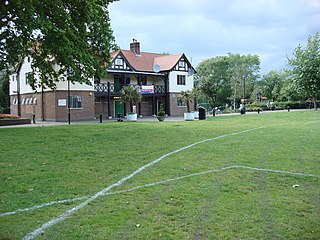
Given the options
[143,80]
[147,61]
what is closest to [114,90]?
[143,80]

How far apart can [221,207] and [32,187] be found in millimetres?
3525

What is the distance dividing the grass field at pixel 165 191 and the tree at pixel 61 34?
5.63 m

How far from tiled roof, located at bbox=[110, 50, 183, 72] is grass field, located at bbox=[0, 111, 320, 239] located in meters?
33.5

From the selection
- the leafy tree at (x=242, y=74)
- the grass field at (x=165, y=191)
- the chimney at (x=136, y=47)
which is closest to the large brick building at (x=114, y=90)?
the chimney at (x=136, y=47)

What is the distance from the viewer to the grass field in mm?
4367

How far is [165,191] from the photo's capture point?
20.0 feet

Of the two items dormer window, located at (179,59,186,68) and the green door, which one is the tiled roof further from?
the green door

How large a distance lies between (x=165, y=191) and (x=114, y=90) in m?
35.2

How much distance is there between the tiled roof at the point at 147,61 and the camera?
43.9 metres

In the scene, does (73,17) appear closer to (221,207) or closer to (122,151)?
(122,151)

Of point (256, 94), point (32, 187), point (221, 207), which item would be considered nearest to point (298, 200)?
point (221, 207)

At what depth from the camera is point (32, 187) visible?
6449mm

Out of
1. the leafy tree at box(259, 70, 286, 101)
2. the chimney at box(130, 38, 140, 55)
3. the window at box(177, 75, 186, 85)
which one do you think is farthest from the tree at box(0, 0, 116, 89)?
the leafy tree at box(259, 70, 286, 101)

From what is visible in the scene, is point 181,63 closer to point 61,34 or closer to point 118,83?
point 118,83
